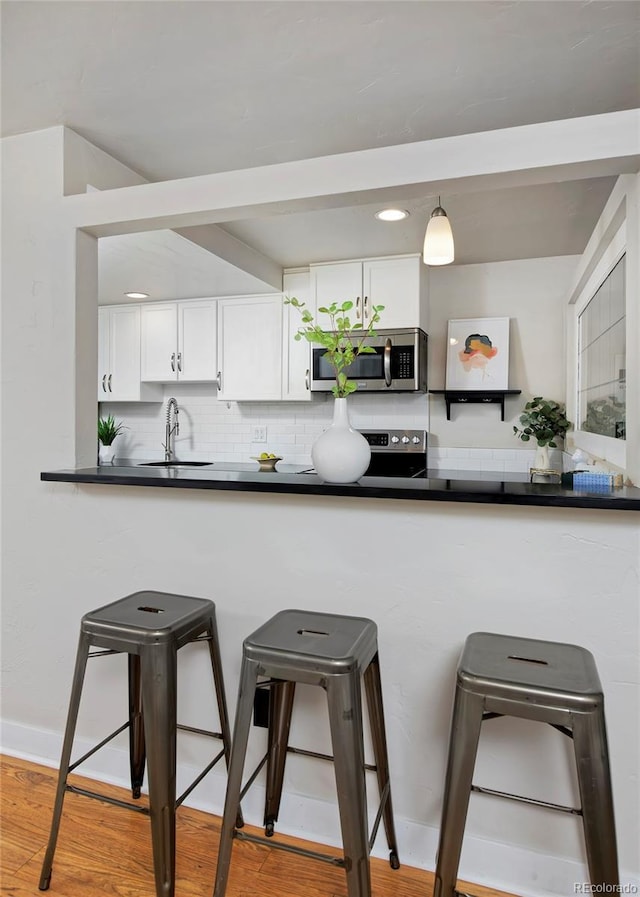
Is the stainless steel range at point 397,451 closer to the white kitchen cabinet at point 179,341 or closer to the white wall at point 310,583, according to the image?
the white kitchen cabinet at point 179,341

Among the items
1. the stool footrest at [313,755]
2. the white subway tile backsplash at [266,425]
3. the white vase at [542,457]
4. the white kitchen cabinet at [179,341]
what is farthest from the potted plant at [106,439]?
the stool footrest at [313,755]

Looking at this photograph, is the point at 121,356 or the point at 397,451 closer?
the point at 397,451

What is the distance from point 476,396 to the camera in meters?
3.88

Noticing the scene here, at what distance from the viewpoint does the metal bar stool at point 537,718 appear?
3.72ft

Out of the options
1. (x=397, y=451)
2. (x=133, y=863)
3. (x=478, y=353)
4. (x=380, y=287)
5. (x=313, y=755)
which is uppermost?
(x=380, y=287)

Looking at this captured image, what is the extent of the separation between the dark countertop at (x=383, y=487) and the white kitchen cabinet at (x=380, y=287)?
6.68ft

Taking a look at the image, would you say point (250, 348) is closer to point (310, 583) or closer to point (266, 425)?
point (266, 425)

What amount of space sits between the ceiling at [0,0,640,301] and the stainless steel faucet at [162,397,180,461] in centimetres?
241

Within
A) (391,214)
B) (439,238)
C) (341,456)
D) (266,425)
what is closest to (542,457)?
(391,214)

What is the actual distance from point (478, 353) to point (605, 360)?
1.37 metres

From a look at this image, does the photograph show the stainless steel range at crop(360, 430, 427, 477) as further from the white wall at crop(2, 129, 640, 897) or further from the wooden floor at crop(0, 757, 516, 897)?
the wooden floor at crop(0, 757, 516, 897)

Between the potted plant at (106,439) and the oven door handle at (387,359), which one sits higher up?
the oven door handle at (387,359)

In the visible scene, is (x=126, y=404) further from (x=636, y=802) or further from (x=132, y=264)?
(x=636, y=802)

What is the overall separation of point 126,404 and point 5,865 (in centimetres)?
369
